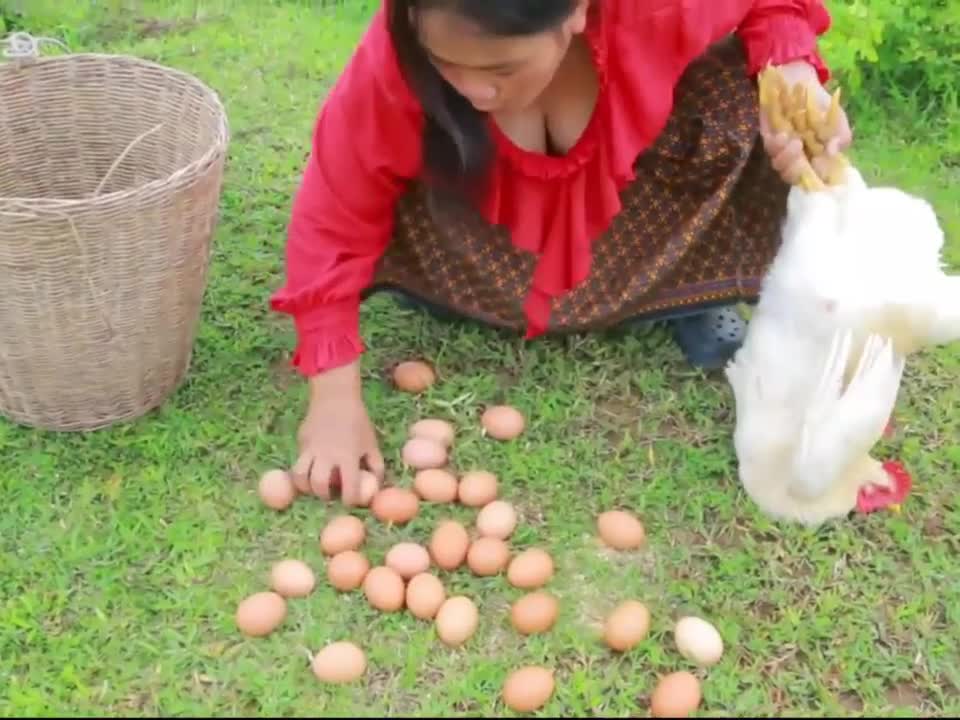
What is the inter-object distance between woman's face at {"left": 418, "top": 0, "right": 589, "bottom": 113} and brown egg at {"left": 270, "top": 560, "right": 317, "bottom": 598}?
1.97 feet

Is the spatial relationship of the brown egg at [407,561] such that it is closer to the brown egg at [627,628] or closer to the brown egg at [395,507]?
the brown egg at [395,507]

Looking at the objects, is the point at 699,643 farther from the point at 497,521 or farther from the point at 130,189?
the point at 130,189

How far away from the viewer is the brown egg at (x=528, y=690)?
136 centimetres

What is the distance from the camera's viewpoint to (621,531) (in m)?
1.56

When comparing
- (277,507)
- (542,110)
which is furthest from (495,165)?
(277,507)

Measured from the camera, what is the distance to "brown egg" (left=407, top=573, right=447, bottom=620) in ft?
4.79

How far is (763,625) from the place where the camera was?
57.6 inches

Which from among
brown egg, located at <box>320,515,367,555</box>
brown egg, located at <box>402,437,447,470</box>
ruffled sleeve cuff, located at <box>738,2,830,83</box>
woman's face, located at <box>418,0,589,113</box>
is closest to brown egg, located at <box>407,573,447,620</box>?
brown egg, located at <box>320,515,367,555</box>

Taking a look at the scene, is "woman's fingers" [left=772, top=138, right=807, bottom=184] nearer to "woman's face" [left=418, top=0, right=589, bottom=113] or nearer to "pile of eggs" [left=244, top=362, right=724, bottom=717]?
"woman's face" [left=418, top=0, right=589, bottom=113]

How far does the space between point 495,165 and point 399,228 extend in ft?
0.73

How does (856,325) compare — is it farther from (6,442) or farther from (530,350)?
(6,442)

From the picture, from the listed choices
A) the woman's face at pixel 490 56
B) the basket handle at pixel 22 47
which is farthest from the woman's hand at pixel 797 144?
the basket handle at pixel 22 47

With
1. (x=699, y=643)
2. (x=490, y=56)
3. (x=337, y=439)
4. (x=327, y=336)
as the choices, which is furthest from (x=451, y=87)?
(x=699, y=643)

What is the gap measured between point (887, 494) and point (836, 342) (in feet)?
0.86
